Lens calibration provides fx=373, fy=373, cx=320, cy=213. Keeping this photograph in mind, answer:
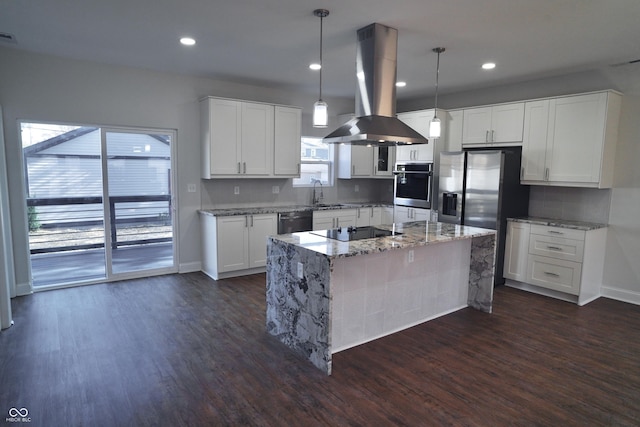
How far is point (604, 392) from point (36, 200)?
578 cm

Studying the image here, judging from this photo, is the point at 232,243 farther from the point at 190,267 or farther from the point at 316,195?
the point at 316,195

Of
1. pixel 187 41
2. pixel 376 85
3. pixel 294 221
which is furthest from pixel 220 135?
pixel 376 85

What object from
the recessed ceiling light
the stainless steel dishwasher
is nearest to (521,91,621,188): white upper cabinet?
the stainless steel dishwasher

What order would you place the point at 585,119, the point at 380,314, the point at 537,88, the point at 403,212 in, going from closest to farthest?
the point at 380,314 → the point at 585,119 → the point at 537,88 → the point at 403,212

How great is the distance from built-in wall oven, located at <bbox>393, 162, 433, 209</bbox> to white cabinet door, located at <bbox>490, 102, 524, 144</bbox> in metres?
1.02

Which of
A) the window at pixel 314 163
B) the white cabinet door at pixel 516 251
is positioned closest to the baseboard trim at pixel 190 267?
the window at pixel 314 163

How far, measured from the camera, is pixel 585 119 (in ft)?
14.2

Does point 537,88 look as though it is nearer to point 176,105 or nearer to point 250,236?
point 250,236

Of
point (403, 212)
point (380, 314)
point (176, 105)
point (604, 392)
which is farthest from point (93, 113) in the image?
point (604, 392)

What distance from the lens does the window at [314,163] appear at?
Answer: 6402 mm

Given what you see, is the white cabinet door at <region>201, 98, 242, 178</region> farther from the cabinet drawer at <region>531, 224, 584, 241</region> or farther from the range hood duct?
the cabinet drawer at <region>531, 224, 584, 241</region>

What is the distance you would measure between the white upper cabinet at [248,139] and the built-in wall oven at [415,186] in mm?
1751

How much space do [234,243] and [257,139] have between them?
5.02ft

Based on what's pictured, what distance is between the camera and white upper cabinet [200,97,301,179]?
16.5ft
